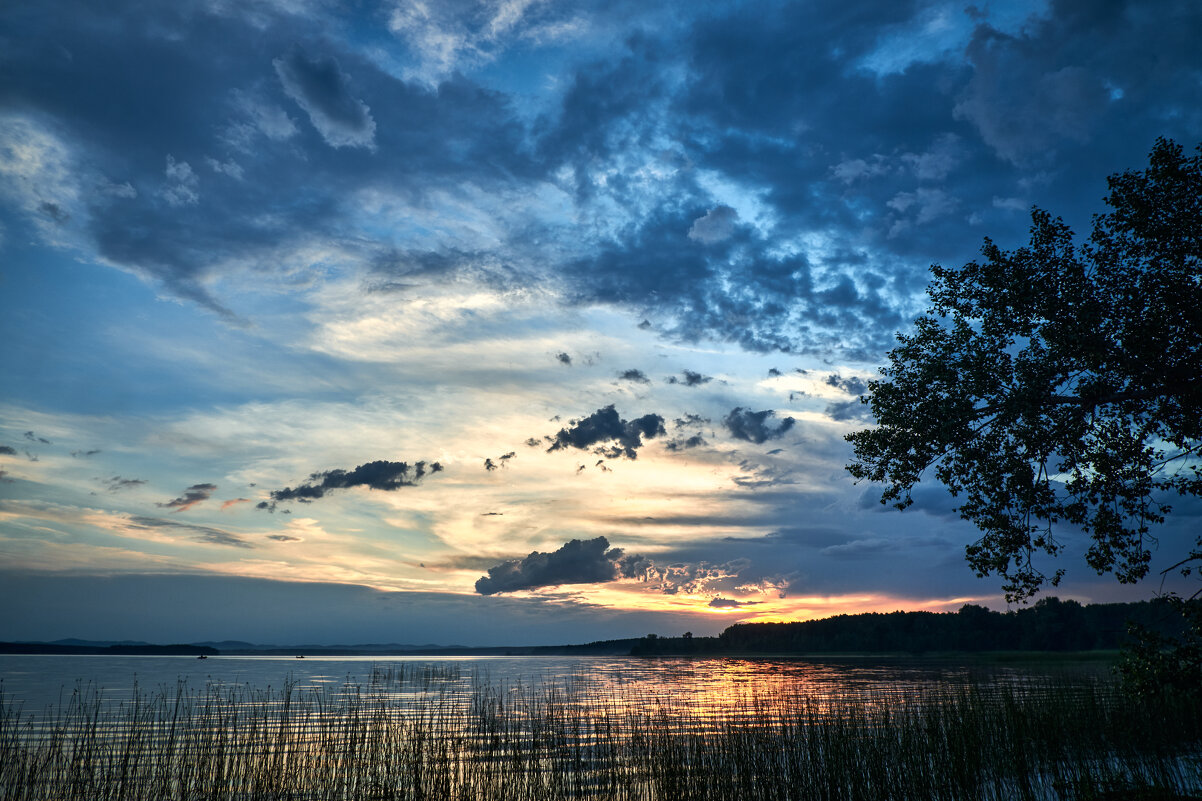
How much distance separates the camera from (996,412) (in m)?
14.0

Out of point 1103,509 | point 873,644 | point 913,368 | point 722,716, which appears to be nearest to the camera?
point 1103,509

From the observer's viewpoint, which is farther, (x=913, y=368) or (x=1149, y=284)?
(x=913, y=368)

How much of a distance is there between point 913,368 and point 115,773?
20699 millimetres

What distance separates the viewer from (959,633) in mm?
124062

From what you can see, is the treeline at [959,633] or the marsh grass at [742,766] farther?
the treeline at [959,633]

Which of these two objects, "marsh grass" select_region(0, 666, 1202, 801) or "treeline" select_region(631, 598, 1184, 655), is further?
"treeline" select_region(631, 598, 1184, 655)

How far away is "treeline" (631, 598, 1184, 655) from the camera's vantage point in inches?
4274

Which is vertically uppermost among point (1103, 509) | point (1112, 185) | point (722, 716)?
point (1112, 185)

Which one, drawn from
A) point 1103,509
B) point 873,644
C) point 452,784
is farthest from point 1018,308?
point 873,644

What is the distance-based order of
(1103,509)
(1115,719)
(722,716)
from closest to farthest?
1. (1103,509)
2. (1115,719)
3. (722,716)

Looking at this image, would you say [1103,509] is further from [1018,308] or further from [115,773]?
[115,773]

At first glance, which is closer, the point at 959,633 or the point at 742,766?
the point at 742,766

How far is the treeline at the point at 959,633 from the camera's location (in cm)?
10856

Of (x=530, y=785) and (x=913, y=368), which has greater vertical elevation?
(x=913, y=368)
